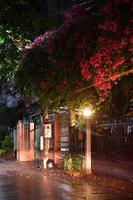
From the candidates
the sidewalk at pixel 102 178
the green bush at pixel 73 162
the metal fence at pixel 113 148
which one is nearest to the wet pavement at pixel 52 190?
the sidewalk at pixel 102 178

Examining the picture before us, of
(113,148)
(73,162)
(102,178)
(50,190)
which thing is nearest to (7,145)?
(73,162)

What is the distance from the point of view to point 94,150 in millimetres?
24359

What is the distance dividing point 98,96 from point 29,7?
30.9ft

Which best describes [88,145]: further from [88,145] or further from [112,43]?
[112,43]

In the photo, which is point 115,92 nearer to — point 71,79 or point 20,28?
point 71,79

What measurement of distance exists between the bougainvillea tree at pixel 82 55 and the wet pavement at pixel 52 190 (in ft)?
9.30

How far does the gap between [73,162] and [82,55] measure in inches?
394

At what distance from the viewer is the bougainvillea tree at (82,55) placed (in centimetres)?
1453

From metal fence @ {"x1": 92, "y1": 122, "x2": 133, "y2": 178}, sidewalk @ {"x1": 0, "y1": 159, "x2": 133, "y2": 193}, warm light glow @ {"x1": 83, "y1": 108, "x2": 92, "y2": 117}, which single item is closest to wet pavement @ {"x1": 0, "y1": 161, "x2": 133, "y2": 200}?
sidewalk @ {"x1": 0, "y1": 159, "x2": 133, "y2": 193}

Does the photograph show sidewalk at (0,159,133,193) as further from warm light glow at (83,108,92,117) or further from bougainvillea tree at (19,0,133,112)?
bougainvillea tree at (19,0,133,112)

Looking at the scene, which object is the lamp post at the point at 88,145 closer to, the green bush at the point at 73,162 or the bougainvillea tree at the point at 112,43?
the green bush at the point at 73,162

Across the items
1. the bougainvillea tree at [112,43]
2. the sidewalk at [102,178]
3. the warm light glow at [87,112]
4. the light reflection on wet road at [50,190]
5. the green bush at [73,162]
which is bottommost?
the light reflection on wet road at [50,190]

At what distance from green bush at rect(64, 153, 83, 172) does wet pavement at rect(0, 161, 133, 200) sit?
1362mm

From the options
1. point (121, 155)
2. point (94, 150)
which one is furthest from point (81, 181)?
point (94, 150)
